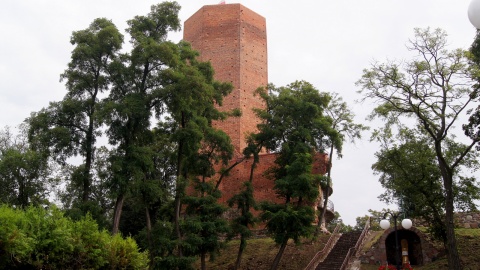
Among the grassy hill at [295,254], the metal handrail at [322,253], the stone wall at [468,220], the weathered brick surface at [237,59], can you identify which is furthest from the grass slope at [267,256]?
the stone wall at [468,220]

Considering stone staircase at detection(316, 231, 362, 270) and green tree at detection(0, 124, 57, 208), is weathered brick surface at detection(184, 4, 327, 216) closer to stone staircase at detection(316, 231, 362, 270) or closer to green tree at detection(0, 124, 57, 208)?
stone staircase at detection(316, 231, 362, 270)

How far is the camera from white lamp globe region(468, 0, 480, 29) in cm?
573

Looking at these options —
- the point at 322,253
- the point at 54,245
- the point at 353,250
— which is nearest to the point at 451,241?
the point at 353,250

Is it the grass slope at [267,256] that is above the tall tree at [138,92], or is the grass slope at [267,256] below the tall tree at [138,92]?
below

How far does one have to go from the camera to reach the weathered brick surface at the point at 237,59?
29.9 metres

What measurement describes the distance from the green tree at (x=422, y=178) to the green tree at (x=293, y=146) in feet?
10.0

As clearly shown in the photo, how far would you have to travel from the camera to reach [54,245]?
11.7 meters

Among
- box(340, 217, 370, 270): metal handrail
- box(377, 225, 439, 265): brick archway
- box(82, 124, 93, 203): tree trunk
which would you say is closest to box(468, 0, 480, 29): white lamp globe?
box(82, 124, 93, 203): tree trunk

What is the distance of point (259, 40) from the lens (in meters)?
33.7

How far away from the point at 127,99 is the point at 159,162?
9008 millimetres

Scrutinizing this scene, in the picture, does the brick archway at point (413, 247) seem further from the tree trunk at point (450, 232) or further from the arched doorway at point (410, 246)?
the tree trunk at point (450, 232)

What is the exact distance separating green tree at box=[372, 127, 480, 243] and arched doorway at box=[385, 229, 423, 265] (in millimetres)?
2893

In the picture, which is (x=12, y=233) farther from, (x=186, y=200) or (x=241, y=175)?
(x=241, y=175)

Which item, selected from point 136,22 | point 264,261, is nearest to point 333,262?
point 264,261
